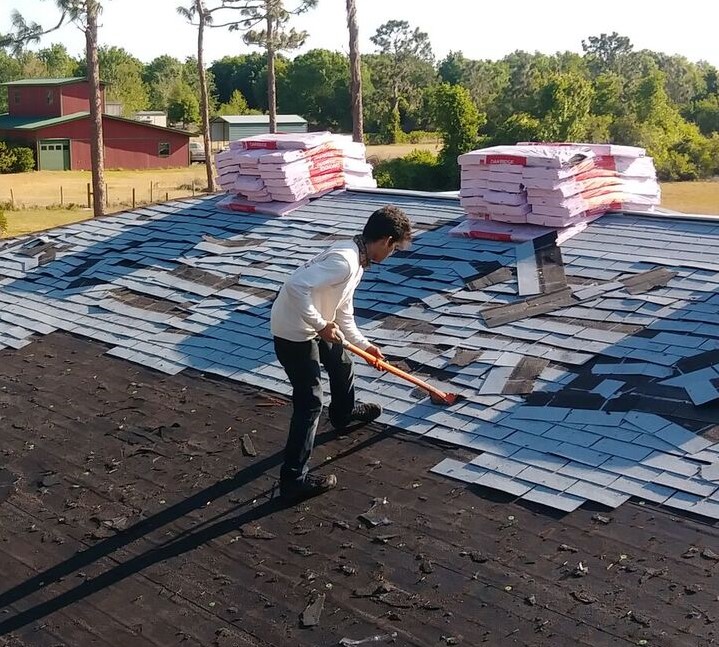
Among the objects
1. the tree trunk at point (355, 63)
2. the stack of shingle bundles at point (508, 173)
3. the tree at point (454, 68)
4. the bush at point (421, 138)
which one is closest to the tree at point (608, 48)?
the tree at point (454, 68)

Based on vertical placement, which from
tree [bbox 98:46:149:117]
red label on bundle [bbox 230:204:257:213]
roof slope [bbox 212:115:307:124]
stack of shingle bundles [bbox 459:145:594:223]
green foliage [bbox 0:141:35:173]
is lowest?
red label on bundle [bbox 230:204:257:213]

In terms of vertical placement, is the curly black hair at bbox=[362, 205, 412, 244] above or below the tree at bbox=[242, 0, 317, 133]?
Answer: below

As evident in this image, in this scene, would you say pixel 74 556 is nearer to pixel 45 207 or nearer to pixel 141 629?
pixel 141 629

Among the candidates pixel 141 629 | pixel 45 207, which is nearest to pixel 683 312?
pixel 141 629

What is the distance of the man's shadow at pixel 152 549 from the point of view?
429cm

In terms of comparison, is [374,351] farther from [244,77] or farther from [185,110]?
[244,77]

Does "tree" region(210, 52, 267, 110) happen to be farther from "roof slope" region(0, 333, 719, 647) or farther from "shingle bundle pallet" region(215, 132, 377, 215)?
"roof slope" region(0, 333, 719, 647)

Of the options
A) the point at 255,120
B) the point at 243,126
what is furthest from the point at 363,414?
the point at 255,120

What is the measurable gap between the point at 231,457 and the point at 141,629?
1860 millimetres

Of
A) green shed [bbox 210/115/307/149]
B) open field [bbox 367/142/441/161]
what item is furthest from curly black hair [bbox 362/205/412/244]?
green shed [bbox 210/115/307/149]

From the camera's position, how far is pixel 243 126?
64250mm

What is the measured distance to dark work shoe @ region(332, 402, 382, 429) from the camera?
602cm

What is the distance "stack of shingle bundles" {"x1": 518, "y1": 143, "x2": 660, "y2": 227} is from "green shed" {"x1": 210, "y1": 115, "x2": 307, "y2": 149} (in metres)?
55.7

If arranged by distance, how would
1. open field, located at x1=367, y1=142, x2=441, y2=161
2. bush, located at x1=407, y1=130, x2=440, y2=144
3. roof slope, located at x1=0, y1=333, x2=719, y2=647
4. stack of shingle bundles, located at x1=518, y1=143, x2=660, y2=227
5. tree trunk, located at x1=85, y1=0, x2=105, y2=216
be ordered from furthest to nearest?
1. bush, located at x1=407, y1=130, x2=440, y2=144
2. open field, located at x1=367, y1=142, x2=441, y2=161
3. tree trunk, located at x1=85, y1=0, x2=105, y2=216
4. stack of shingle bundles, located at x1=518, y1=143, x2=660, y2=227
5. roof slope, located at x1=0, y1=333, x2=719, y2=647
